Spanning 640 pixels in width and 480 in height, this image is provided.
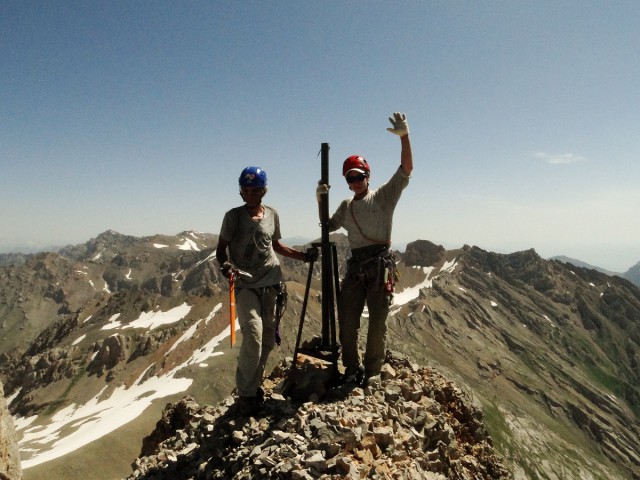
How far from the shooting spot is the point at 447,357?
15375 centimetres

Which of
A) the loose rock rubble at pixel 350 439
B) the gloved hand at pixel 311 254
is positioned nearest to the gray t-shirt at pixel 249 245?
the gloved hand at pixel 311 254

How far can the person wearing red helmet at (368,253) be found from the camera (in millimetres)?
10297

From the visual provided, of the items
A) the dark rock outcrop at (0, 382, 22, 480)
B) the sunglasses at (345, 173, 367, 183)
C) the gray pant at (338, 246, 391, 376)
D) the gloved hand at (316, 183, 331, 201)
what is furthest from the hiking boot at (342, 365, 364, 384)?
the dark rock outcrop at (0, 382, 22, 480)

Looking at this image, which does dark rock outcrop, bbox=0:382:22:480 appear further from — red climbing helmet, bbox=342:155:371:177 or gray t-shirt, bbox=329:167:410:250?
red climbing helmet, bbox=342:155:371:177

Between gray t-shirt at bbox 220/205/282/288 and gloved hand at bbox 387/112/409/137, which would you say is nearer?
gloved hand at bbox 387/112/409/137

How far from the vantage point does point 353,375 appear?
11.2m

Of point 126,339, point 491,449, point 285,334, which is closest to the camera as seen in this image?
point 491,449

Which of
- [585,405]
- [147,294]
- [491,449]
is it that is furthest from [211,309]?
[585,405]

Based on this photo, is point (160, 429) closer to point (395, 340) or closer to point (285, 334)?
point (285, 334)

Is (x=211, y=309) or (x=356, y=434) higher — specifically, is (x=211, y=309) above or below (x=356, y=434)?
below

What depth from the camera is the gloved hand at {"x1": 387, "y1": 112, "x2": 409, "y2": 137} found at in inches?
377

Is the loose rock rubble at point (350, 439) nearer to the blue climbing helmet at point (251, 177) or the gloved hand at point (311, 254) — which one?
the gloved hand at point (311, 254)

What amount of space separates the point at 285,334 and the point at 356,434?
293 feet

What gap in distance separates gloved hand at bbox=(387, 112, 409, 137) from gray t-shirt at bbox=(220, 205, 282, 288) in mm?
4017
